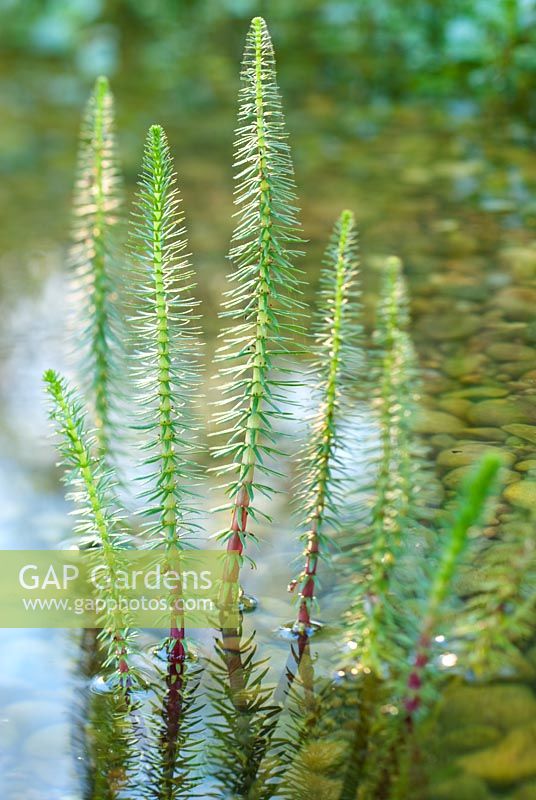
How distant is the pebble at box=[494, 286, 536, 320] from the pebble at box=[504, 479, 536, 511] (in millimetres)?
943

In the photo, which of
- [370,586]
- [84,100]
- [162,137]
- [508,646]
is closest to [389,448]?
[370,586]

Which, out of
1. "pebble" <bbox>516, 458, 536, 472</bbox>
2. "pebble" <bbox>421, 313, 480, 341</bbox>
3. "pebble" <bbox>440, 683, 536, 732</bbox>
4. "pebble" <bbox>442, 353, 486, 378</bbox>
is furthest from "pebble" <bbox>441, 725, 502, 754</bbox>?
"pebble" <bbox>421, 313, 480, 341</bbox>

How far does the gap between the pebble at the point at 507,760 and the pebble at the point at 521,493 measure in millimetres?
575

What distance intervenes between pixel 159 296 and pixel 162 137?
241 mm

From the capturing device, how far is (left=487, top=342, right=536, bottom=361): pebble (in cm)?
265

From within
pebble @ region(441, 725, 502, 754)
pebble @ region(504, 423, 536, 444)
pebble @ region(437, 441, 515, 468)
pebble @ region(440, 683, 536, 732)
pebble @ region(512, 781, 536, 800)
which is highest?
pebble @ region(504, 423, 536, 444)

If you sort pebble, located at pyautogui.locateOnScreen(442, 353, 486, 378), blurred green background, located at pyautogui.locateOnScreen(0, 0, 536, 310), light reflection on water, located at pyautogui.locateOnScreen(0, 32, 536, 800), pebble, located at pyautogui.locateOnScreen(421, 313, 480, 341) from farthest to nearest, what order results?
blurred green background, located at pyautogui.locateOnScreen(0, 0, 536, 310) < pebble, located at pyautogui.locateOnScreen(421, 313, 480, 341) < pebble, located at pyautogui.locateOnScreen(442, 353, 486, 378) < light reflection on water, located at pyautogui.locateOnScreen(0, 32, 536, 800)

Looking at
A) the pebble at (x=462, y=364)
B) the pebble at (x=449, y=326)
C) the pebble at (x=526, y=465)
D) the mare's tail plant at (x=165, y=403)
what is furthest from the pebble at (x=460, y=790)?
the pebble at (x=449, y=326)

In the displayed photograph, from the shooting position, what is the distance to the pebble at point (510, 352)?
265cm

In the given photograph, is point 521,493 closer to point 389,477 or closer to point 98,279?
point 389,477

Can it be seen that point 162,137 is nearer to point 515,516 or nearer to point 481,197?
point 515,516

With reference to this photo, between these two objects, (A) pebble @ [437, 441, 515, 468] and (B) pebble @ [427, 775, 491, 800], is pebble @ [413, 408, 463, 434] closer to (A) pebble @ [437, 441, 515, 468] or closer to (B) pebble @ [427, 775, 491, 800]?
(A) pebble @ [437, 441, 515, 468]

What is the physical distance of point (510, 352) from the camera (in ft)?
8.82

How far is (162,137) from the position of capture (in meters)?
1.49
